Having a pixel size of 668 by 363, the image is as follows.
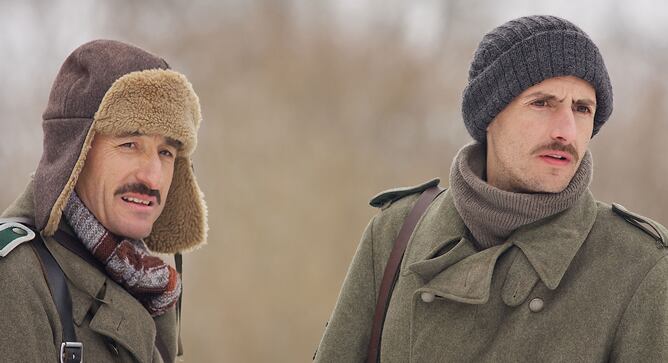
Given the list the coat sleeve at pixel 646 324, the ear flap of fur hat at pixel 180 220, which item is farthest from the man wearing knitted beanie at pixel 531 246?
the ear flap of fur hat at pixel 180 220

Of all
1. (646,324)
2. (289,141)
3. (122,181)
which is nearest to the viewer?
(646,324)

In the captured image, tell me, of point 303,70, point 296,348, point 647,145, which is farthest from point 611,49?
point 296,348

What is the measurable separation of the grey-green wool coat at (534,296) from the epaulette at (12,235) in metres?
0.78

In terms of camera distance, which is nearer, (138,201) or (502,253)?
(502,253)

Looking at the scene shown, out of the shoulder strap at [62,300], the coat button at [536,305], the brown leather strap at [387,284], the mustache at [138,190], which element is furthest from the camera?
A: the mustache at [138,190]

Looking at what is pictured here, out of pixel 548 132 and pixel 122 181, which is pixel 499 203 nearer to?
pixel 548 132

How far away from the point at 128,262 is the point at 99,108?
1.27 feet

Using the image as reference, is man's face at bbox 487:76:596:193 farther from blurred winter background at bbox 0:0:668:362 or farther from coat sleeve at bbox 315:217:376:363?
blurred winter background at bbox 0:0:668:362

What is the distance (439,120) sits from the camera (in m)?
5.02

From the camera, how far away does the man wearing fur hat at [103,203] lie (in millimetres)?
1924

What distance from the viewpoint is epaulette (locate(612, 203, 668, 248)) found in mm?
1746

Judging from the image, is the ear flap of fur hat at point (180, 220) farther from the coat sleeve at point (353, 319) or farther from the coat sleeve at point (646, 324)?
the coat sleeve at point (646, 324)

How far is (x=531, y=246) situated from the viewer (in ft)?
5.94

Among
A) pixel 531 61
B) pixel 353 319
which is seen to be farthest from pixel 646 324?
pixel 353 319
